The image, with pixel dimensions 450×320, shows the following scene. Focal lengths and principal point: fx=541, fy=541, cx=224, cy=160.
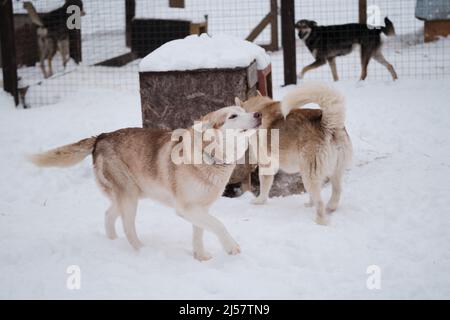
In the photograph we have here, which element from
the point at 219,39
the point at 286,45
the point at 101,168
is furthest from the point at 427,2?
the point at 101,168

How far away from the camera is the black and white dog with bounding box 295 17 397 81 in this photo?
28.6 ft

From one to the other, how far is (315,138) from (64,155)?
188cm

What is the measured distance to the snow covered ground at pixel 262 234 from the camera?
3074 mm

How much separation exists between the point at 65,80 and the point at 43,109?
1562 mm

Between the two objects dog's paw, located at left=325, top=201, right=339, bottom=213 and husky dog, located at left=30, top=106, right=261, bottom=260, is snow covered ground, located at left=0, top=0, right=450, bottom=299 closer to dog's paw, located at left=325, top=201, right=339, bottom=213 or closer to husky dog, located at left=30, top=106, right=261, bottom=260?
dog's paw, located at left=325, top=201, right=339, bottom=213

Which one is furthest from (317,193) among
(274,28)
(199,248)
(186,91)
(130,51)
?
(130,51)

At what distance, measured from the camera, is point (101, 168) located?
3711 mm

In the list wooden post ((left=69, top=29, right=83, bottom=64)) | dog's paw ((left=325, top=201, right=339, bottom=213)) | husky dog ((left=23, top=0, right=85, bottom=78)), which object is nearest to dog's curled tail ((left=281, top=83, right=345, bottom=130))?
dog's paw ((left=325, top=201, right=339, bottom=213))

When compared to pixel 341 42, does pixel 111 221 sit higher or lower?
lower

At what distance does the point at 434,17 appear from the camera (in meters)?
10.0

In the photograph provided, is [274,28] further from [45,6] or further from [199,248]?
[199,248]

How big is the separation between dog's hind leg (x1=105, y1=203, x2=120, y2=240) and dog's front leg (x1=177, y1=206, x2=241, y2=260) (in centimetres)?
63

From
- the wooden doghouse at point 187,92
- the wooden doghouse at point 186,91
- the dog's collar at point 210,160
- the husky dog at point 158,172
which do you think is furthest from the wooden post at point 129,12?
the dog's collar at point 210,160
